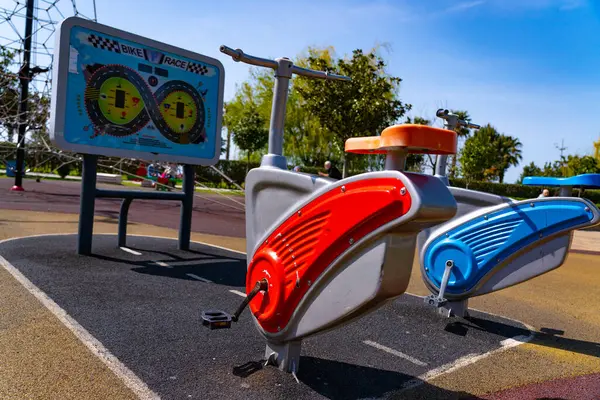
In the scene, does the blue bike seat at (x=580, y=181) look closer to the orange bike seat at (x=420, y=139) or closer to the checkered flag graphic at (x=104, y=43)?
the orange bike seat at (x=420, y=139)

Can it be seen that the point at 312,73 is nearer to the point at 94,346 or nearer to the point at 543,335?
the point at 94,346

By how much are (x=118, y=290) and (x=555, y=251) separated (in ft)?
13.1

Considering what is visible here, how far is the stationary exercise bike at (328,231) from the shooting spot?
7.18ft

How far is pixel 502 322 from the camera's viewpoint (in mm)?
4926

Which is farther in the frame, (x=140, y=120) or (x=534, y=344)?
(x=140, y=120)

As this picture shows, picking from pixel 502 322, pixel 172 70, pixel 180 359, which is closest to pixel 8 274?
pixel 180 359

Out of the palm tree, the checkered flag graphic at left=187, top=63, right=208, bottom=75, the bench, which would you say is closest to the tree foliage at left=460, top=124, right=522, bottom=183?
the palm tree

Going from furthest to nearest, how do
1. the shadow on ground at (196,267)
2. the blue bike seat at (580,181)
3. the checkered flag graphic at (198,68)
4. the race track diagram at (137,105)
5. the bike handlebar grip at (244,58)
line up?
1. the checkered flag graphic at (198,68)
2. the race track diagram at (137,105)
3. the shadow on ground at (196,267)
4. the blue bike seat at (580,181)
5. the bike handlebar grip at (244,58)

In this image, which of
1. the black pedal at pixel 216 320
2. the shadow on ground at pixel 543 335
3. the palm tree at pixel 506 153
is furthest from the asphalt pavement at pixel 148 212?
the palm tree at pixel 506 153

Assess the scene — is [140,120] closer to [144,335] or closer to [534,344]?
[144,335]

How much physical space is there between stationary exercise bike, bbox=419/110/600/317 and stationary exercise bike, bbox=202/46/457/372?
6.77 ft

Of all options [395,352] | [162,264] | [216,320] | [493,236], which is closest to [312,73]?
[216,320]

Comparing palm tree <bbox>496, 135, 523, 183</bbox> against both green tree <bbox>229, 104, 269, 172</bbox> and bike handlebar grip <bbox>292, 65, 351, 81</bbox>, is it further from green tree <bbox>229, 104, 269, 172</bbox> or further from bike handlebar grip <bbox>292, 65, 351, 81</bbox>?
bike handlebar grip <bbox>292, 65, 351, 81</bbox>

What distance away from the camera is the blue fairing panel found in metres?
4.07
